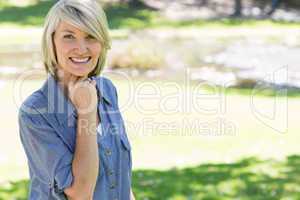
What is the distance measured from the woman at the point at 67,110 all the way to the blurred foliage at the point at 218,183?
3.20 meters

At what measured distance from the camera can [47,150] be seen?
2.61 meters

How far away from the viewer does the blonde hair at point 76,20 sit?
254 centimetres

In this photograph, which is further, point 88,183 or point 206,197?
point 206,197

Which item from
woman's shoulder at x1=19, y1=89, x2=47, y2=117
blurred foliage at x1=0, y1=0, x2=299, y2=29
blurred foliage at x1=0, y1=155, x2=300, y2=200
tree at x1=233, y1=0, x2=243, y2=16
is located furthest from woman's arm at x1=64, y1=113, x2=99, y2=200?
tree at x1=233, y1=0, x2=243, y2=16

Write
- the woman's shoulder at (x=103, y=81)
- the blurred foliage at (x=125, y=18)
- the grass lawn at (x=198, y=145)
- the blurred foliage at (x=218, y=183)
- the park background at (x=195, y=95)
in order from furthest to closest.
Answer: the blurred foliage at (x=125, y=18)
the park background at (x=195, y=95)
the grass lawn at (x=198, y=145)
the blurred foliage at (x=218, y=183)
the woman's shoulder at (x=103, y=81)

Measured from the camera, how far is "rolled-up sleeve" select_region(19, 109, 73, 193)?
259 centimetres

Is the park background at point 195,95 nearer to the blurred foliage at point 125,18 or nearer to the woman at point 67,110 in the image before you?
the blurred foliage at point 125,18

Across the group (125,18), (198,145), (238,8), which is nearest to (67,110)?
(198,145)

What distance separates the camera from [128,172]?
289 cm

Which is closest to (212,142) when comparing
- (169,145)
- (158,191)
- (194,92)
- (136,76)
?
(169,145)

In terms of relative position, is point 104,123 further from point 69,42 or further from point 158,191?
point 158,191

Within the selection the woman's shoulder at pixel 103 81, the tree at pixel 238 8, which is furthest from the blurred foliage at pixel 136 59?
the woman's shoulder at pixel 103 81

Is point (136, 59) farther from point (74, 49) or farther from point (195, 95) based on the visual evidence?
point (74, 49)

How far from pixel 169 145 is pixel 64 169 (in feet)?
17.8
